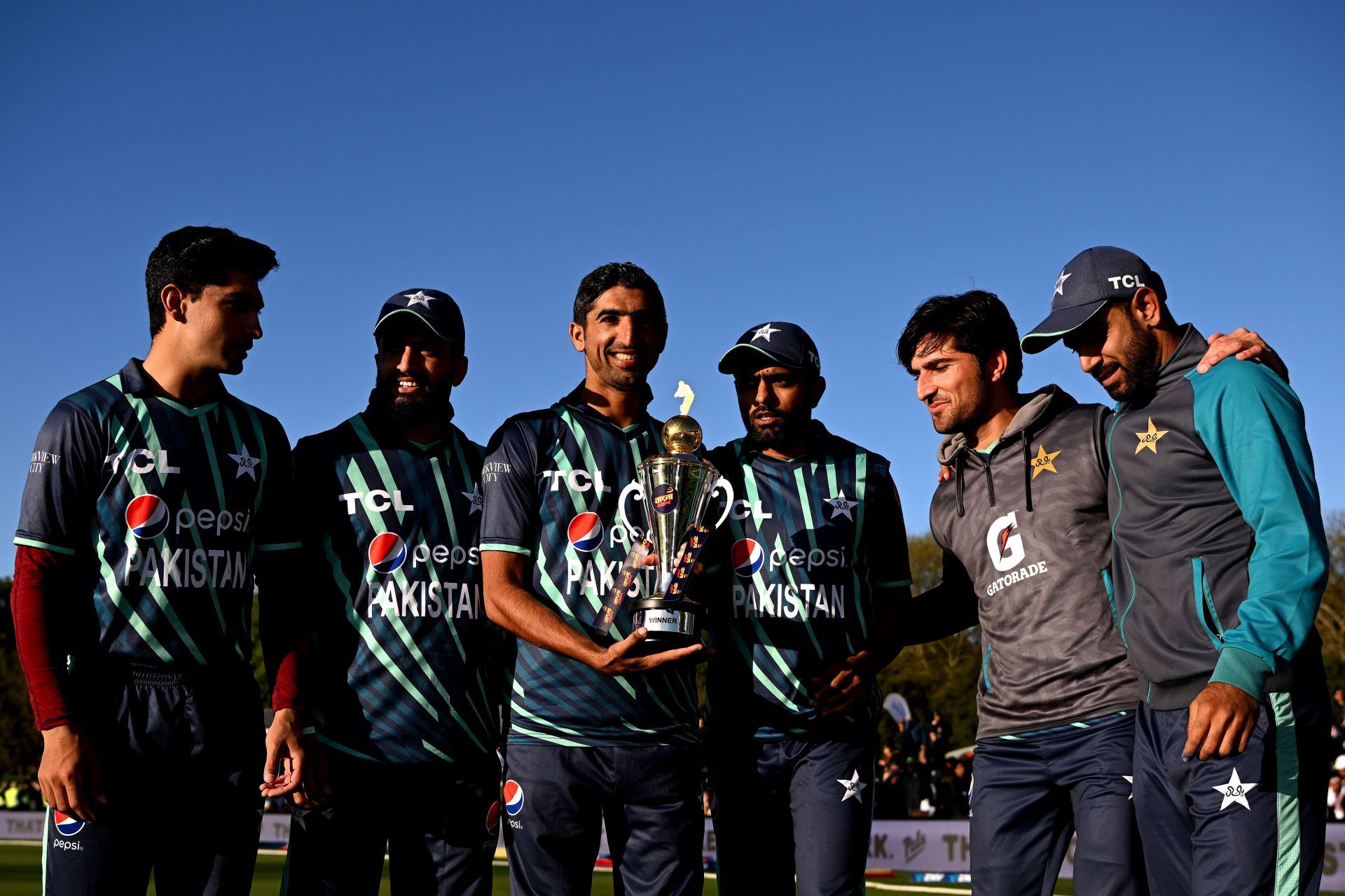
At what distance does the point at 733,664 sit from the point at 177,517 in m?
2.39

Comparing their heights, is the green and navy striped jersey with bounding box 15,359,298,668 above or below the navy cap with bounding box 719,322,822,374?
below

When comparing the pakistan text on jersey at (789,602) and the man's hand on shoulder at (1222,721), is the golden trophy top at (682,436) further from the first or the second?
the man's hand on shoulder at (1222,721)

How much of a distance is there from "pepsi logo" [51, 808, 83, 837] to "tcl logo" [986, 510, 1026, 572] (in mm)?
3581

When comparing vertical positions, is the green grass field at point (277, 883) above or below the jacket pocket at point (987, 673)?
below

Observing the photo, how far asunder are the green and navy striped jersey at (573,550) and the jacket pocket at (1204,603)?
201cm

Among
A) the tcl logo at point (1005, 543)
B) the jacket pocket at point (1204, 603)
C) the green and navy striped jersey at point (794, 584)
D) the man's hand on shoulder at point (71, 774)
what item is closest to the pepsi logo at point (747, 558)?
the green and navy striped jersey at point (794, 584)

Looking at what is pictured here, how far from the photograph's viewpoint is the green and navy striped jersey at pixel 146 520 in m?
4.58

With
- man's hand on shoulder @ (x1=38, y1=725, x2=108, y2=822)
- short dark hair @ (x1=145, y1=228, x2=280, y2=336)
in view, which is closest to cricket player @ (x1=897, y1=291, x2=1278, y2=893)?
short dark hair @ (x1=145, y1=228, x2=280, y2=336)

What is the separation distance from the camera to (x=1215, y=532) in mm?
4219

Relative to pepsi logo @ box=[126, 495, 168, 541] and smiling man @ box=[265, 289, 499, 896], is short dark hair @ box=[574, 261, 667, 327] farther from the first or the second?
pepsi logo @ box=[126, 495, 168, 541]

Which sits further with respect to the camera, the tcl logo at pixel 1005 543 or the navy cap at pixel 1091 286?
the tcl logo at pixel 1005 543

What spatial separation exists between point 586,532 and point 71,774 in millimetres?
2084

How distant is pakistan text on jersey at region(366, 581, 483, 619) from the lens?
5191mm

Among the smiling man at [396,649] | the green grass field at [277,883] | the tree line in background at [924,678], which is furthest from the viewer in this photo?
the tree line in background at [924,678]
